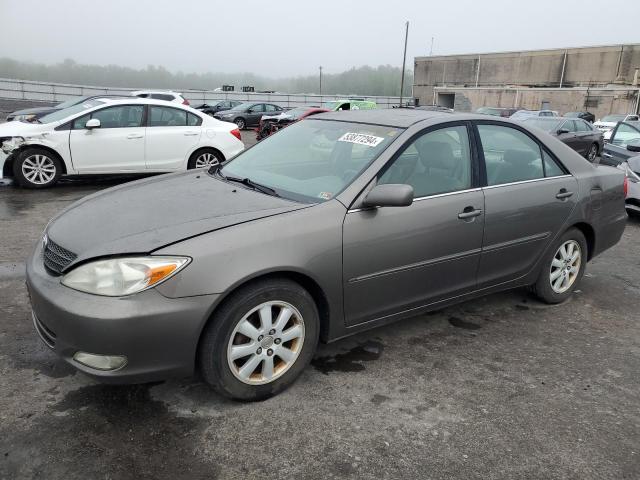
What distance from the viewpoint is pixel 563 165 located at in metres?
4.30

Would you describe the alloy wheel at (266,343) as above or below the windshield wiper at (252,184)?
below

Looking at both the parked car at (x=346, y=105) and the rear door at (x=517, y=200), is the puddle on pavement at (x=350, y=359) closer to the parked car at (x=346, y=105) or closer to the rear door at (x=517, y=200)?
the rear door at (x=517, y=200)

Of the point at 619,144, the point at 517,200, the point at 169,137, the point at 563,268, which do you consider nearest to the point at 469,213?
the point at 517,200

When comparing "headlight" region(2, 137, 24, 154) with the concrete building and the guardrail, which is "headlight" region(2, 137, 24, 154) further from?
the concrete building

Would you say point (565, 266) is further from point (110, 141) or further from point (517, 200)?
point (110, 141)

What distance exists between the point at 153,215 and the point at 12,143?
6.59 m

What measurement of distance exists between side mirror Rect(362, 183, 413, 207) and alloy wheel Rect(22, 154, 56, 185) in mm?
7103

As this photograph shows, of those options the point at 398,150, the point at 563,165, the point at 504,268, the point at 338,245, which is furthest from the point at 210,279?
the point at 563,165

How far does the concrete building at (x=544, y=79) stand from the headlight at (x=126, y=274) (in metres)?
49.2

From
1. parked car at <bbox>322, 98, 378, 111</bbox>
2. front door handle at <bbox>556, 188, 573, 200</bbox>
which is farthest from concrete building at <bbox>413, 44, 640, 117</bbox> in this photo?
front door handle at <bbox>556, 188, 573, 200</bbox>

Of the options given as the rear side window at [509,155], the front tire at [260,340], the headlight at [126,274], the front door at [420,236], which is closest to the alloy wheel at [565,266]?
the rear side window at [509,155]

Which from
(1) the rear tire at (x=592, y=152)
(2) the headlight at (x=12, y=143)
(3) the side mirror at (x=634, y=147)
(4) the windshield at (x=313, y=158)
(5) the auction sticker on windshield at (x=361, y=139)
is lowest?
(1) the rear tire at (x=592, y=152)

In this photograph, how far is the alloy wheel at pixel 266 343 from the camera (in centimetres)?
272

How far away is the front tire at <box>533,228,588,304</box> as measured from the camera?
430 cm
